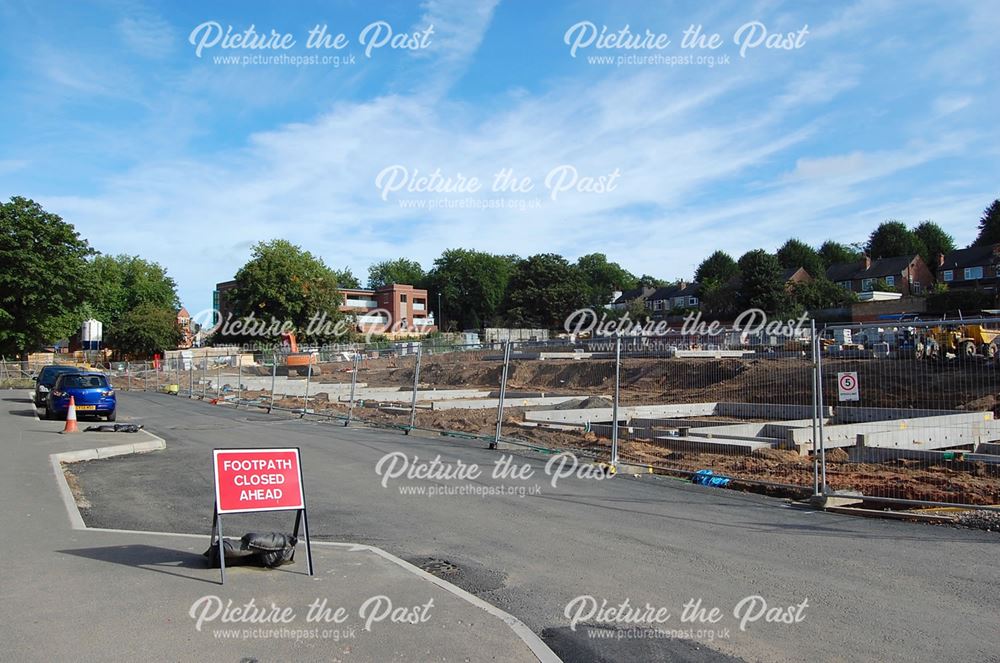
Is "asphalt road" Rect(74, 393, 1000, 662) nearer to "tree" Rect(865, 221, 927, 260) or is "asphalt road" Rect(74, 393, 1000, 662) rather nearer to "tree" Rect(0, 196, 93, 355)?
"tree" Rect(0, 196, 93, 355)

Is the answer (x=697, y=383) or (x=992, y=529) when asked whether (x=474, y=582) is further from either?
(x=697, y=383)

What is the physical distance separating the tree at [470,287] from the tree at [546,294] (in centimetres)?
2366

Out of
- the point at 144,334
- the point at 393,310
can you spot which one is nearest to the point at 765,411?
the point at 144,334

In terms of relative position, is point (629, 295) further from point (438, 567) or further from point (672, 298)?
point (438, 567)

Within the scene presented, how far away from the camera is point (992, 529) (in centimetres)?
830

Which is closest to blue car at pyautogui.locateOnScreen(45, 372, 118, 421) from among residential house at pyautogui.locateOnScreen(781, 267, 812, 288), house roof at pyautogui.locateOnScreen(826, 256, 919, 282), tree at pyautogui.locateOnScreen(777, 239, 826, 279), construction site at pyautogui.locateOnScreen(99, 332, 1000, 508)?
construction site at pyautogui.locateOnScreen(99, 332, 1000, 508)

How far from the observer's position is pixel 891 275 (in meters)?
101

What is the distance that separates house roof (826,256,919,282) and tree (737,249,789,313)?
→ 23564 mm

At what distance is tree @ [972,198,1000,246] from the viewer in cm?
10381

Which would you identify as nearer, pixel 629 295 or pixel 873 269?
pixel 873 269

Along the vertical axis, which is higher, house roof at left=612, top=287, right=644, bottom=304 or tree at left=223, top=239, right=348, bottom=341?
house roof at left=612, top=287, right=644, bottom=304

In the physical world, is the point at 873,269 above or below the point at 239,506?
above

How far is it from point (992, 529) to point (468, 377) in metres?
37.5

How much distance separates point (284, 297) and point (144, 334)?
19.9m
